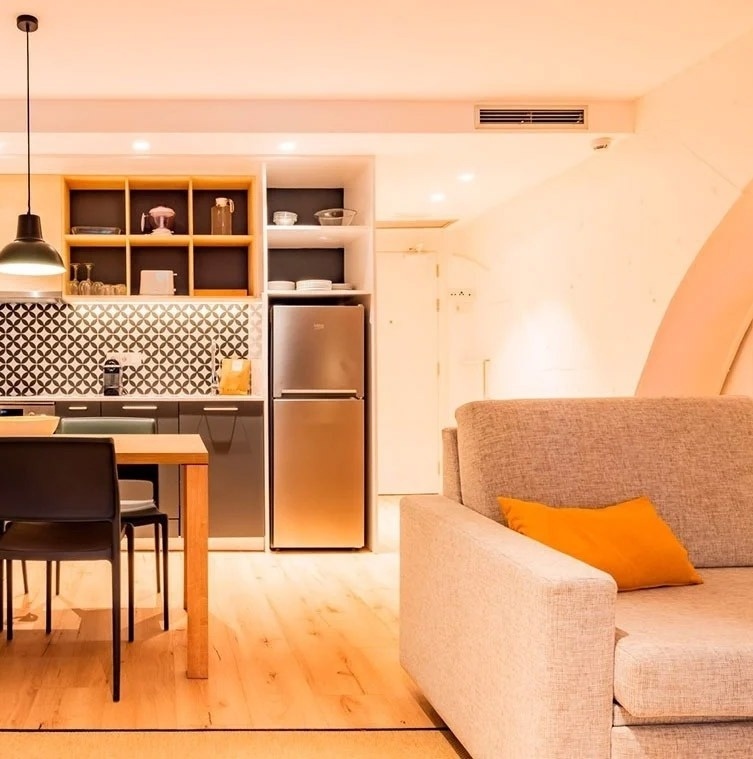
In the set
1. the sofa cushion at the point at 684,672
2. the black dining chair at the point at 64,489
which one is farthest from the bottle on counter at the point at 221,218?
the sofa cushion at the point at 684,672

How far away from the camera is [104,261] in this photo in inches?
237

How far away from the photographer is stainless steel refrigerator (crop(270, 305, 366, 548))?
5508 mm

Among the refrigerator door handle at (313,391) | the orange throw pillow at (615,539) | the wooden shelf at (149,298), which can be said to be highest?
the wooden shelf at (149,298)

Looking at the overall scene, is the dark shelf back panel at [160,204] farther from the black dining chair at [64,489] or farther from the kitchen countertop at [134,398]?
the black dining chair at [64,489]

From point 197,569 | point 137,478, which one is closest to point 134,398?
point 137,478

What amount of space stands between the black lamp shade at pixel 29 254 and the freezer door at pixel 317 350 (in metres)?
1.60

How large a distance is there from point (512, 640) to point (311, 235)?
4.06 meters

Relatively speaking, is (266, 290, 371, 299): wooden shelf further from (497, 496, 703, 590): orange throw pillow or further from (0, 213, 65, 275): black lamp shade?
(497, 496, 703, 590): orange throw pillow

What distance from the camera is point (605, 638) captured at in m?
1.96

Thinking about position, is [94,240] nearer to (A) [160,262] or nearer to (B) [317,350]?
(A) [160,262]

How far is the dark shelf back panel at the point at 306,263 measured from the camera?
619 centimetres

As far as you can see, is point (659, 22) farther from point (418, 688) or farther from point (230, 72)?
point (418, 688)

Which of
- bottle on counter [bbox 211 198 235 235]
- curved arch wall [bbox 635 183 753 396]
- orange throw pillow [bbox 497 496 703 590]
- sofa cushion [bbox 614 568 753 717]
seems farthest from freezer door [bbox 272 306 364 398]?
sofa cushion [bbox 614 568 753 717]

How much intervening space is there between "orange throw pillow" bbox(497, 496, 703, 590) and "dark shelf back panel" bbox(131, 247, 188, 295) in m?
3.91
